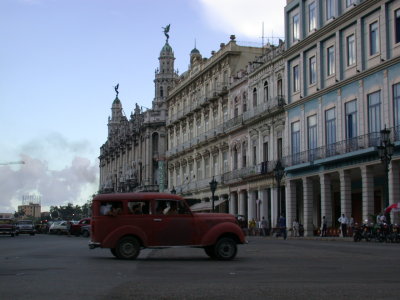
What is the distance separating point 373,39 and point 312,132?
31.2 feet

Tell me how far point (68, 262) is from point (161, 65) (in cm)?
9123

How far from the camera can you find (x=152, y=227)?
1977cm

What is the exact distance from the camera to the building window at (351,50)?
42.5 metres

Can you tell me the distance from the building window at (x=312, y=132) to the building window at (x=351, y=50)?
572 centimetres

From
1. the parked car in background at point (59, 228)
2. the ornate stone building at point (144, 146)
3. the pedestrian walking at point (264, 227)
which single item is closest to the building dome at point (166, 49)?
the ornate stone building at point (144, 146)

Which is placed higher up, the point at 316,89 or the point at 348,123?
the point at 316,89

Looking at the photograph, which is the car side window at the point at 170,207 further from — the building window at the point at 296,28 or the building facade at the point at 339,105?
the building window at the point at 296,28

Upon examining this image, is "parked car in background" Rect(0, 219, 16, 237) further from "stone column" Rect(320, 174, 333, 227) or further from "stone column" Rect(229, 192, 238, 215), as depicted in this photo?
"stone column" Rect(320, 174, 333, 227)

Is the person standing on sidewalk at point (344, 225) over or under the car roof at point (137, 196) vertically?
under

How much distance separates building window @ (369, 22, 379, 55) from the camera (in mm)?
39875

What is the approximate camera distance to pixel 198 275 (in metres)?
14.6

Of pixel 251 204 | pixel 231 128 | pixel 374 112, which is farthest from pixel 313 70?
pixel 231 128

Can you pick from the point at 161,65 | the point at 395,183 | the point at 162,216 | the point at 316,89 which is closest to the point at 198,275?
the point at 162,216

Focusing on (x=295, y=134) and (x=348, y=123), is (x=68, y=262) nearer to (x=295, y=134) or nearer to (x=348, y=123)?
(x=348, y=123)
